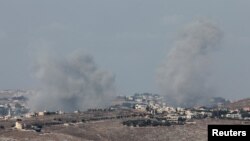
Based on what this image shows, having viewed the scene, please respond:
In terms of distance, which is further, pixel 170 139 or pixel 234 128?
pixel 170 139

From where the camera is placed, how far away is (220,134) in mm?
51594

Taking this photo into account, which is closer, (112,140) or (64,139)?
(64,139)

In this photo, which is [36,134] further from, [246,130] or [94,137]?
[246,130]

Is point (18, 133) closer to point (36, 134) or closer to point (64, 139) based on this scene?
point (36, 134)

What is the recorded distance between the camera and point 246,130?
171 feet

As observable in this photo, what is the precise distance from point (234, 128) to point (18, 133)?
14662 cm

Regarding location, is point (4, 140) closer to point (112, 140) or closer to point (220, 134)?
point (112, 140)

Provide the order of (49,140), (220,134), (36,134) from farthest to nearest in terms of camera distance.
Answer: (36,134)
(49,140)
(220,134)

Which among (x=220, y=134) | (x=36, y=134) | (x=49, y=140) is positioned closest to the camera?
(x=220, y=134)

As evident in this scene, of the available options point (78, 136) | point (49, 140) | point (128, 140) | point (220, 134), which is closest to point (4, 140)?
point (49, 140)

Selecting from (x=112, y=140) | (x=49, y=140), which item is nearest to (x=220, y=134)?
(x=49, y=140)

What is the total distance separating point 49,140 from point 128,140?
31.2 meters

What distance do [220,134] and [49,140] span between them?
126 metres

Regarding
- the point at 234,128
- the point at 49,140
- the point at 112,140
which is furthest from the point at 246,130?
the point at 112,140
